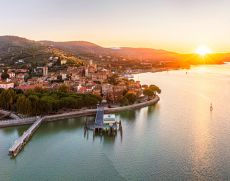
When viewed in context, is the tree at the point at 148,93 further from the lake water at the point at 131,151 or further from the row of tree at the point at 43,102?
the lake water at the point at 131,151

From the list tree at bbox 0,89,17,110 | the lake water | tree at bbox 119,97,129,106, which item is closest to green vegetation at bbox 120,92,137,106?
tree at bbox 119,97,129,106

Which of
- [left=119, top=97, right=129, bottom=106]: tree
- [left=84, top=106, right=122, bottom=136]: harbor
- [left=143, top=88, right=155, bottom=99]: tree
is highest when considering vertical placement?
[left=143, top=88, right=155, bottom=99]: tree

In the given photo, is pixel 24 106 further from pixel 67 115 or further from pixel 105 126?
pixel 105 126

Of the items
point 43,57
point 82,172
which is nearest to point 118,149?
point 82,172

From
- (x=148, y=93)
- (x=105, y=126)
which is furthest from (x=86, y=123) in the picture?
(x=148, y=93)

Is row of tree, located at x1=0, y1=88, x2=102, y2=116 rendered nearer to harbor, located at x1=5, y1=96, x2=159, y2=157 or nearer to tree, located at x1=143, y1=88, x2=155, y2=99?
harbor, located at x1=5, y1=96, x2=159, y2=157

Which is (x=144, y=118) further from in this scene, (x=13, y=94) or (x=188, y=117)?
(x=13, y=94)

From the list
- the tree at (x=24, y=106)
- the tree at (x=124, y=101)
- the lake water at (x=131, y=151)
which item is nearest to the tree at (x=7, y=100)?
the tree at (x=24, y=106)

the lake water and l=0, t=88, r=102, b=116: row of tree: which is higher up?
l=0, t=88, r=102, b=116: row of tree
